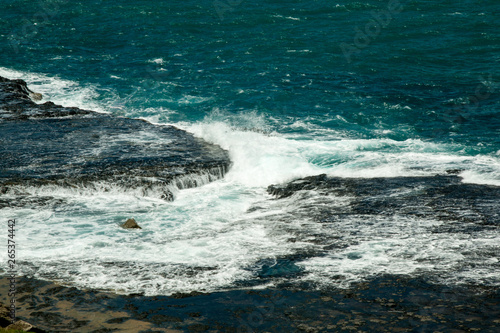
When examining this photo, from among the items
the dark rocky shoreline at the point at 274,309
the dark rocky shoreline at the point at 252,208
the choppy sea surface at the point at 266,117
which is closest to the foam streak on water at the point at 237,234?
the choppy sea surface at the point at 266,117

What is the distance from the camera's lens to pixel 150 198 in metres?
19.5

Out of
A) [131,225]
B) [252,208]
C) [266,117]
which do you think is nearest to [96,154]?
[131,225]

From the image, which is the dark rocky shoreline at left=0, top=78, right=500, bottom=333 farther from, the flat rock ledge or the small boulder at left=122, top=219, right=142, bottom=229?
the small boulder at left=122, top=219, right=142, bottom=229

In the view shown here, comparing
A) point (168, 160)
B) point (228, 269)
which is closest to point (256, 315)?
point (228, 269)

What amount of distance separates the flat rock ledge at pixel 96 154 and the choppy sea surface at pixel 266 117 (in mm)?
652

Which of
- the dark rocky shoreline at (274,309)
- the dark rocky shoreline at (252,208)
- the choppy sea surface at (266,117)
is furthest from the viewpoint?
the choppy sea surface at (266,117)

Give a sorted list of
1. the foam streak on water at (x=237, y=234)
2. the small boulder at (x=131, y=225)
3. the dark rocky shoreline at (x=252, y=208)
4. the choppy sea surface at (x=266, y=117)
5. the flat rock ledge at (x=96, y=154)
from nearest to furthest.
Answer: the dark rocky shoreline at (x=252, y=208) → the foam streak on water at (x=237, y=234) → the choppy sea surface at (x=266, y=117) → the small boulder at (x=131, y=225) → the flat rock ledge at (x=96, y=154)

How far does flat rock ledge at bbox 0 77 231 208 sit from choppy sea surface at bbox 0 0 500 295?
25.7 inches

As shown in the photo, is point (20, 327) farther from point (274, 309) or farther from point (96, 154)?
point (96, 154)

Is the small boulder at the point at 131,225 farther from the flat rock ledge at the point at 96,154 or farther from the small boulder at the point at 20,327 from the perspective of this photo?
the small boulder at the point at 20,327

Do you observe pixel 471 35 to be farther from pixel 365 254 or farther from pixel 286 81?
pixel 365 254

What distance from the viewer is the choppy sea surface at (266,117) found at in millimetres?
14578

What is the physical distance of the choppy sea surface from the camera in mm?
14578

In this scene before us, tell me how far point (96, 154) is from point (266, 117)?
33.9 feet
